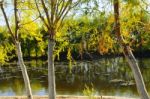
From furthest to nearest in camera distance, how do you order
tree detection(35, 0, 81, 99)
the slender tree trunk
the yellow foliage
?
Answer: tree detection(35, 0, 81, 99) < the yellow foliage < the slender tree trunk

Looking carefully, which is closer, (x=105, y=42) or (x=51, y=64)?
(x=105, y=42)

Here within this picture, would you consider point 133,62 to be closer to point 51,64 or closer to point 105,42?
point 105,42

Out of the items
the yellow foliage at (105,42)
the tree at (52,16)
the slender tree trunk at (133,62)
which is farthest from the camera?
the tree at (52,16)

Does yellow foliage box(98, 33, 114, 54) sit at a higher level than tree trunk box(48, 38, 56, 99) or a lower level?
higher

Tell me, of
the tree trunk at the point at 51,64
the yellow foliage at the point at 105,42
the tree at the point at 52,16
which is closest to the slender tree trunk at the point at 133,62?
the yellow foliage at the point at 105,42

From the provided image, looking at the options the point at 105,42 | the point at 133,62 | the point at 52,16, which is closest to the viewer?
the point at 133,62

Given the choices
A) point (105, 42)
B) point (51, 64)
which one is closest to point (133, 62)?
point (105, 42)

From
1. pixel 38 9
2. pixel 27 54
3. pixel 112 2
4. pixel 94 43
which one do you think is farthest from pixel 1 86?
pixel 27 54

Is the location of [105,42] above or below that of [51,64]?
above

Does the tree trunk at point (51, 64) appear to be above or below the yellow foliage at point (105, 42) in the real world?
below

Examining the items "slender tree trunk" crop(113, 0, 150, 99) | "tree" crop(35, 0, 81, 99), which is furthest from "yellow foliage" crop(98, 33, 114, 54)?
"tree" crop(35, 0, 81, 99)

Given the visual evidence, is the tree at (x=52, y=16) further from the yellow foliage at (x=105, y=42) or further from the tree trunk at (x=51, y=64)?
the yellow foliage at (x=105, y=42)

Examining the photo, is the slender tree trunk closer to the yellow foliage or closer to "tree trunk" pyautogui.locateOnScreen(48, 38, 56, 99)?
the yellow foliage

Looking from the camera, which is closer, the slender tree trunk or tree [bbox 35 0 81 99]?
the slender tree trunk
